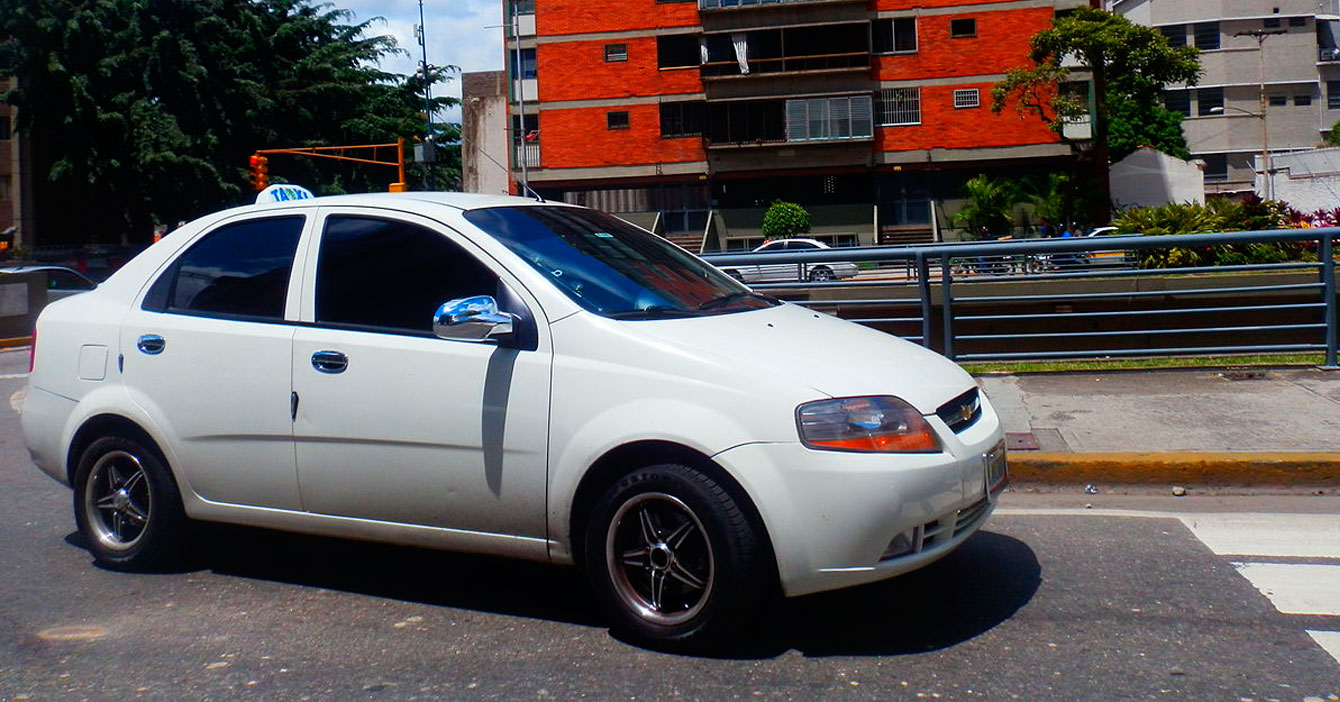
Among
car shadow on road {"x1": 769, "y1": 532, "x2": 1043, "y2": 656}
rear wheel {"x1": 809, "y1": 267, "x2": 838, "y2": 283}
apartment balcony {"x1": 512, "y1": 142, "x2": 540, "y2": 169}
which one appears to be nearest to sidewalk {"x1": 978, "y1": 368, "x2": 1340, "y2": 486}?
car shadow on road {"x1": 769, "y1": 532, "x2": 1043, "y2": 656}

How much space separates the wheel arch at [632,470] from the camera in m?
4.32

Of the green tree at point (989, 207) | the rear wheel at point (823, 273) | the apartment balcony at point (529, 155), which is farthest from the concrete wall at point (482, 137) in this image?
the rear wheel at point (823, 273)

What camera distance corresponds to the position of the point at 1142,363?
11.0m

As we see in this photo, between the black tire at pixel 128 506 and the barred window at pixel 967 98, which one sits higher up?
the barred window at pixel 967 98

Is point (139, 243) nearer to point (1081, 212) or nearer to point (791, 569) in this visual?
point (1081, 212)

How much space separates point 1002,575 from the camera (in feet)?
17.6

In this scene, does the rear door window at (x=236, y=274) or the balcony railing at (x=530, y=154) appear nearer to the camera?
the rear door window at (x=236, y=274)

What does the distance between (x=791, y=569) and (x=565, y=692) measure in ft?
2.81

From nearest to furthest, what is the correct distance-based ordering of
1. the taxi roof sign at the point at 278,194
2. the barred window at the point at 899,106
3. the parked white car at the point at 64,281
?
the taxi roof sign at the point at 278,194 < the parked white car at the point at 64,281 < the barred window at the point at 899,106

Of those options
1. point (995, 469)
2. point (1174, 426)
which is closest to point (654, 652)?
point (995, 469)

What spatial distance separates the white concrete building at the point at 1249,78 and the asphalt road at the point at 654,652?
2996 inches

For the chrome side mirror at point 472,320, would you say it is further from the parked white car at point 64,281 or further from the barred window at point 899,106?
the barred window at point 899,106

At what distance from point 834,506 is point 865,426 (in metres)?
0.31

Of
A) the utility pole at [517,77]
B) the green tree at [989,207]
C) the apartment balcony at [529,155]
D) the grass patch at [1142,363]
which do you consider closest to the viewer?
the grass patch at [1142,363]
